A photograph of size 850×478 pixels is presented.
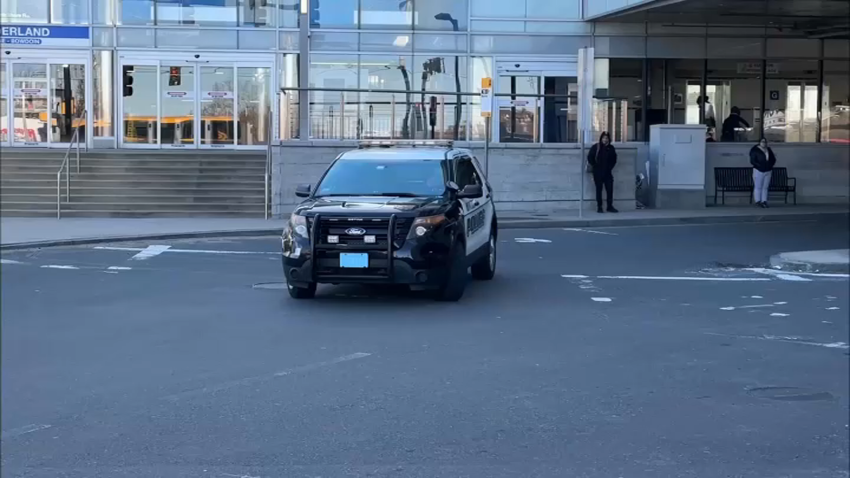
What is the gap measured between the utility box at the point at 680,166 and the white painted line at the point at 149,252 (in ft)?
43.7

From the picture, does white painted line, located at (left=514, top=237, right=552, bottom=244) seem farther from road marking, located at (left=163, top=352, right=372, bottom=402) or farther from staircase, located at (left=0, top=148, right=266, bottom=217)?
road marking, located at (left=163, top=352, right=372, bottom=402)

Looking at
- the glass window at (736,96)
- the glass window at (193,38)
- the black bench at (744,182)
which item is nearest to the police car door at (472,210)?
the black bench at (744,182)

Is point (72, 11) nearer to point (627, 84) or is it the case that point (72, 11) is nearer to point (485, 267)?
point (627, 84)

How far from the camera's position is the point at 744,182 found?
92.2 feet

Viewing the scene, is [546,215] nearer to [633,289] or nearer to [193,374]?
[633,289]

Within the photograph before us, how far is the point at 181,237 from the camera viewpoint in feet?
62.5

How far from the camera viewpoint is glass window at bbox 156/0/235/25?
29.4 m

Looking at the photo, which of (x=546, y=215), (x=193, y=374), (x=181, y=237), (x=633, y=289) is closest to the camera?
(x=193, y=374)

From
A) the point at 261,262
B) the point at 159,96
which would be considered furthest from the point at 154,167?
the point at 261,262

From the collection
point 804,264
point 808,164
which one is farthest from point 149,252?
point 808,164

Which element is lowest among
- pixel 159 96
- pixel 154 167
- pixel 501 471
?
pixel 501 471

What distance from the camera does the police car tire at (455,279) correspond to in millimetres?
11344

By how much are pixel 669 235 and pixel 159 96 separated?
53.3ft

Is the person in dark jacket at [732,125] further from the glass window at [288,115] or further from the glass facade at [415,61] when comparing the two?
the glass window at [288,115]
